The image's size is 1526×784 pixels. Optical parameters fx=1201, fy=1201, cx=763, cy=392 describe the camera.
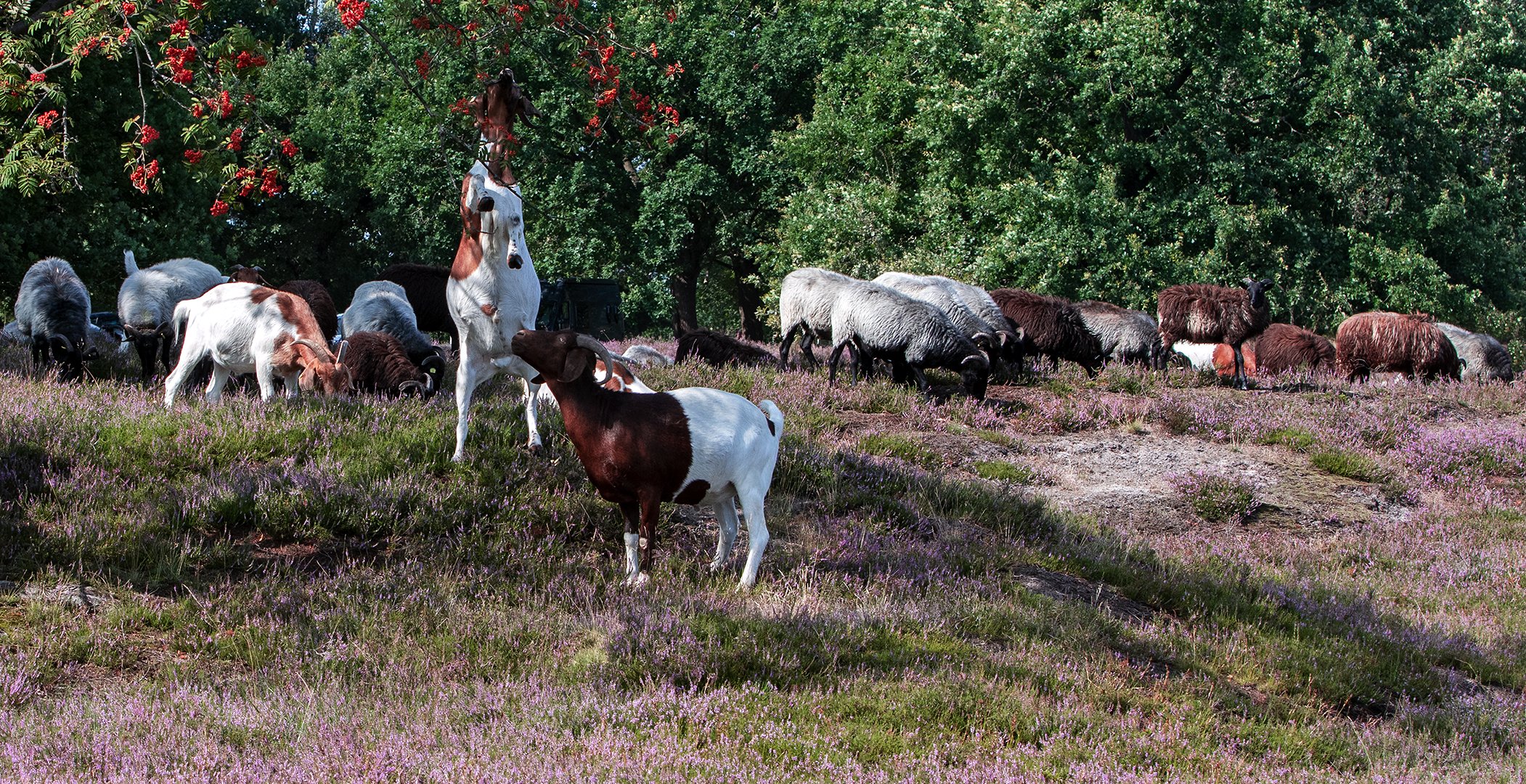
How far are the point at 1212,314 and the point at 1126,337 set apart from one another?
1.58 metres

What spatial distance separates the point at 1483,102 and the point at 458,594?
93.3 feet

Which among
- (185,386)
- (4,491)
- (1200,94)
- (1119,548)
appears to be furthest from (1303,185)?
(4,491)

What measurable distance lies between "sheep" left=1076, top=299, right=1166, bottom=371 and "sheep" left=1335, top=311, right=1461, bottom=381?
3510mm

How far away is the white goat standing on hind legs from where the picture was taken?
956 cm

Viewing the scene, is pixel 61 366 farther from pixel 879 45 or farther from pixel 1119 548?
pixel 879 45

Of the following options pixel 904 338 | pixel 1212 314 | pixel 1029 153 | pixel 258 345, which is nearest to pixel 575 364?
pixel 258 345

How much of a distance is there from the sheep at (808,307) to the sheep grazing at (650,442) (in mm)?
11247

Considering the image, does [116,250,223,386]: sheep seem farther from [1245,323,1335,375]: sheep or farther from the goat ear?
[1245,323,1335,375]: sheep

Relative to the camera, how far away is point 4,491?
8.85 meters

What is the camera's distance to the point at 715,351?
1936 centimetres

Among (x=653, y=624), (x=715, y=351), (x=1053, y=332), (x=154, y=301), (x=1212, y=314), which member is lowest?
(x=653, y=624)

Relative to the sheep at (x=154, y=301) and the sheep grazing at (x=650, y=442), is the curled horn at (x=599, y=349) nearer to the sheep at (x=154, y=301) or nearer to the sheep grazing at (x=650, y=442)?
the sheep grazing at (x=650, y=442)

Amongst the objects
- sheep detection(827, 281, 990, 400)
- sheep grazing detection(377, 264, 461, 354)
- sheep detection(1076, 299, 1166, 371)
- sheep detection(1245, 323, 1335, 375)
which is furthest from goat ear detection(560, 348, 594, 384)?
sheep detection(1245, 323, 1335, 375)

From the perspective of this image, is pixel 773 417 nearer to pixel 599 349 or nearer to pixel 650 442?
pixel 650 442
